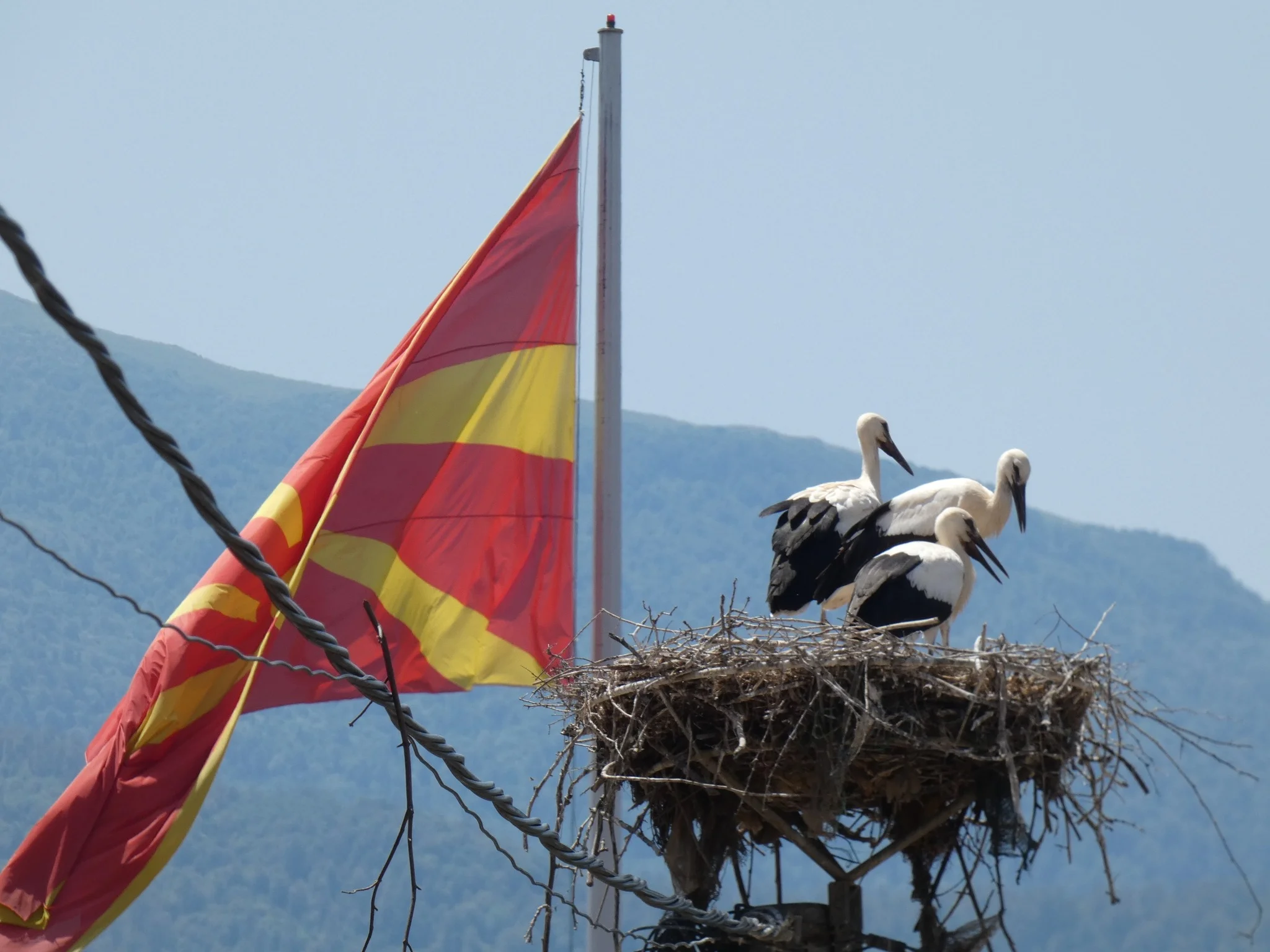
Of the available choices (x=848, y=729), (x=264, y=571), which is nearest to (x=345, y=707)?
(x=848, y=729)

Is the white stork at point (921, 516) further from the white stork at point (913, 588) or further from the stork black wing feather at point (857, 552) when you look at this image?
the white stork at point (913, 588)

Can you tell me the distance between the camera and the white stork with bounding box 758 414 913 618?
387 inches

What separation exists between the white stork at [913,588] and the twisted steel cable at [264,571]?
278 cm

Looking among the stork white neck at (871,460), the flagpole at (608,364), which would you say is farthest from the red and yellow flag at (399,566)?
the stork white neck at (871,460)

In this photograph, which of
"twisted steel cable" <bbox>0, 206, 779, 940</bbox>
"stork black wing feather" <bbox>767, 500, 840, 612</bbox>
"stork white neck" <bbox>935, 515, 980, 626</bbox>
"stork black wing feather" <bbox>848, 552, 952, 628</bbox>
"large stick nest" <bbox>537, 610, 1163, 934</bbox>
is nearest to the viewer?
"twisted steel cable" <bbox>0, 206, 779, 940</bbox>

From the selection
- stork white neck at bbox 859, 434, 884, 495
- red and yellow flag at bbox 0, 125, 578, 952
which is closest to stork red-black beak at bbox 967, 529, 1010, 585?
stork white neck at bbox 859, 434, 884, 495

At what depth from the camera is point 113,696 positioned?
2643 inches

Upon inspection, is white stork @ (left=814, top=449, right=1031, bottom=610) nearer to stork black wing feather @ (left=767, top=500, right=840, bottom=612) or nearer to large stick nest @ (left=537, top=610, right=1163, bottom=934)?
stork black wing feather @ (left=767, top=500, right=840, bottom=612)

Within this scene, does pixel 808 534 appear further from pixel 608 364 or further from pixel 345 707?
pixel 345 707

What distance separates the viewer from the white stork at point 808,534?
9.83m

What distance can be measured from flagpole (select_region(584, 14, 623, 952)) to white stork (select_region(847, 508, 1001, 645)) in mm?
1415

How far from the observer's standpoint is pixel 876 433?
448 inches

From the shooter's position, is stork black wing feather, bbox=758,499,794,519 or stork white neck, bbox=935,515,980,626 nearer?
stork white neck, bbox=935,515,980,626

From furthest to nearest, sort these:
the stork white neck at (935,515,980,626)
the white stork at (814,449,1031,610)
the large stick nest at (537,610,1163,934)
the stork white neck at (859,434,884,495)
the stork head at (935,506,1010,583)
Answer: the stork white neck at (859,434,884,495), the white stork at (814,449,1031,610), the stork head at (935,506,1010,583), the stork white neck at (935,515,980,626), the large stick nest at (537,610,1163,934)
